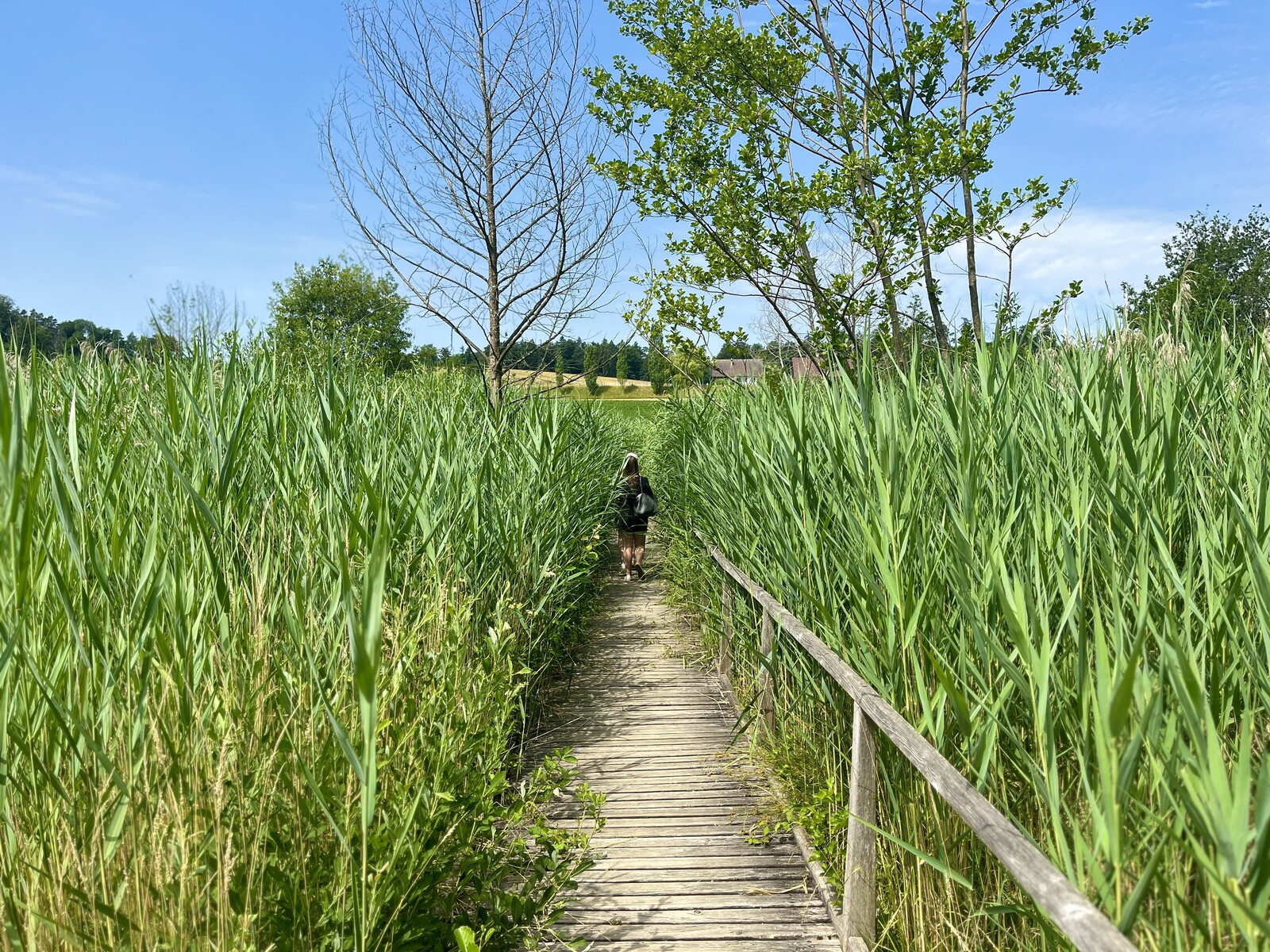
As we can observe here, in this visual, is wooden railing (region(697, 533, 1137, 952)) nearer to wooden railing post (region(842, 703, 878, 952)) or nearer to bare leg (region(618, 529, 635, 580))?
wooden railing post (region(842, 703, 878, 952))

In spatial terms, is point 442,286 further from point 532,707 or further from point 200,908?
point 200,908

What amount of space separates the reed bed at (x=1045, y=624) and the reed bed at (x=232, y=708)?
1041 millimetres

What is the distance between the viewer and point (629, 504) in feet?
28.1

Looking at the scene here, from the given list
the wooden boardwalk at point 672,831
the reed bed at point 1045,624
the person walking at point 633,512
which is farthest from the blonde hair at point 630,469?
the reed bed at point 1045,624

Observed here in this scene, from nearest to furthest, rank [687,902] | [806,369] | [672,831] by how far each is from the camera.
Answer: [687,902] < [672,831] < [806,369]

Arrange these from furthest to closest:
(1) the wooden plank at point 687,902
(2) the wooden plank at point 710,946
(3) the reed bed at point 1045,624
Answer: (1) the wooden plank at point 687,902 < (2) the wooden plank at point 710,946 < (3) the reed bed at point 1045,624

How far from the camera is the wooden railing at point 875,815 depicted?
118 cm

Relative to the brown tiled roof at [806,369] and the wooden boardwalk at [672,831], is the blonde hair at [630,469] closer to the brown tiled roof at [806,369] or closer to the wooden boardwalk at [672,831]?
the brown tiled roof at [806,369]

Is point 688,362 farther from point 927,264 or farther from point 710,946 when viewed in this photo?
point 710,946

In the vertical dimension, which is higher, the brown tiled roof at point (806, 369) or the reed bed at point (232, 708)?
the brown tiled roof at point (806, 369)

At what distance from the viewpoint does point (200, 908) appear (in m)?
1.58

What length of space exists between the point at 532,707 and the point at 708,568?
1.52 metres

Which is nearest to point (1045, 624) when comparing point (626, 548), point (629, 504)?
point (629, 504)

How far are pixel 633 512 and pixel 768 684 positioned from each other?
5.03 meters
